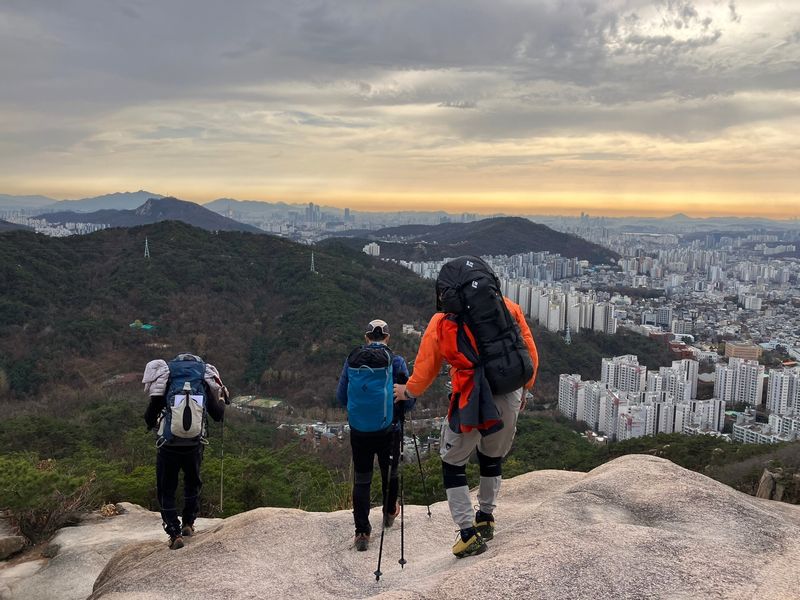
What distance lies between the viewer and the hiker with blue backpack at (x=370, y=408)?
137 inches

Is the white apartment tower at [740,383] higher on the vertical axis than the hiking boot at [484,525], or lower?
lower

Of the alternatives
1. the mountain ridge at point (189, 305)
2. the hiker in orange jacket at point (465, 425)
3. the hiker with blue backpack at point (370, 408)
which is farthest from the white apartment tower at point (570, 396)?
the hiker in orange jacket at point (465, 425)

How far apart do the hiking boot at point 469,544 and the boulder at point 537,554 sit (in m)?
0.06

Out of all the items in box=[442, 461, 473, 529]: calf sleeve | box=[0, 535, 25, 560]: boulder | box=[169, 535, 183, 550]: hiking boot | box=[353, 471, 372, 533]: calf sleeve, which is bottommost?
box=[0, 535, 25, 560]: boulder

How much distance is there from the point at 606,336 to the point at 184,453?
56.3 metres

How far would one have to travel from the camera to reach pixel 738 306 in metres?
80.9

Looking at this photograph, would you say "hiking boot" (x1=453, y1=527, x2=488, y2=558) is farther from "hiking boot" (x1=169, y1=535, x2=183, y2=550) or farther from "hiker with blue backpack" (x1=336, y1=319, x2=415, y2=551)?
"hiking boot" (x1=169, y1=535, x2=183, y2=550)

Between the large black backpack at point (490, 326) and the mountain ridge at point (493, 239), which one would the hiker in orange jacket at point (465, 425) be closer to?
the large black backpack at point (490, 326)

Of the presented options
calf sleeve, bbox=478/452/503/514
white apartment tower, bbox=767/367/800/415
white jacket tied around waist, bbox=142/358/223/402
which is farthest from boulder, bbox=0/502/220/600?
white apartment tower, bbox=767/367/800/415

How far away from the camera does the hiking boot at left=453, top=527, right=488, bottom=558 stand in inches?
116

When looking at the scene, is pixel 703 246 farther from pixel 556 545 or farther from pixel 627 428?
pixel 556 545

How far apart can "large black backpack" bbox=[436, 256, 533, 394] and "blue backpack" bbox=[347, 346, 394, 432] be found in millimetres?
736

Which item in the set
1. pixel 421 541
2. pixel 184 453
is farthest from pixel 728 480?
pixel 184 453

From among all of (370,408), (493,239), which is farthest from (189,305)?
(493,239)
